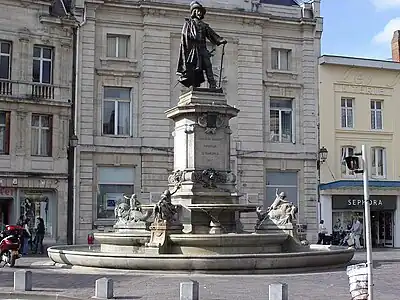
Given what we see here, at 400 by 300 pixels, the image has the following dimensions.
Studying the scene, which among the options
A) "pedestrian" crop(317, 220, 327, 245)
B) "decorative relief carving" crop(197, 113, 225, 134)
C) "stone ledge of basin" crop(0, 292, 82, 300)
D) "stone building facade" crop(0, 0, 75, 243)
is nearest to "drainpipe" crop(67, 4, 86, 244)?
"stone building facade" crop(0, 0, 75, 243)

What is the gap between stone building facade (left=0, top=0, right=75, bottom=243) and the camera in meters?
32.0

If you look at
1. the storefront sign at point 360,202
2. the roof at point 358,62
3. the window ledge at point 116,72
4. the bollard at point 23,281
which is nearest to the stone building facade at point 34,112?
the window ledge at point 116,72

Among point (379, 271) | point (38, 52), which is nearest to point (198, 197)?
point (379, 271)

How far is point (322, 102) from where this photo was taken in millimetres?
37500

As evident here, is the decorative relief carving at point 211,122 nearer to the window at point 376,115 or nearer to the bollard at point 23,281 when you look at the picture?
the bollard at point 23,281

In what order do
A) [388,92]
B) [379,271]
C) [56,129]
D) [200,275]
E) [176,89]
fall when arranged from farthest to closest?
[388,92]
[176,89]
[56,129]
[379,271]
[200,275]

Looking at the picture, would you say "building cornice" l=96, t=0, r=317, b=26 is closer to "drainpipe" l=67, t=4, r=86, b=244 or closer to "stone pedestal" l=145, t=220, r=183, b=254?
"drainpipe" l=67, t=4, r=86, b=244

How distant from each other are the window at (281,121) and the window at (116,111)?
765 centimetres

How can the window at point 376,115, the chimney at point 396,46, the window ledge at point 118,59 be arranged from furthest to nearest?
the chimney at point 396,46, the window at point 376,115, the window ledge at point 118,59

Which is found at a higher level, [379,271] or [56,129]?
[56,129]

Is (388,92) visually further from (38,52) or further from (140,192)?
(38,52)

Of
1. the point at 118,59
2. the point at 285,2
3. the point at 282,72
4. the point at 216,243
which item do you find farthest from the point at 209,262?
the point at 285,2

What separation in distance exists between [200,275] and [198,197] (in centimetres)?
326

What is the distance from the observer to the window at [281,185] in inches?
1433
